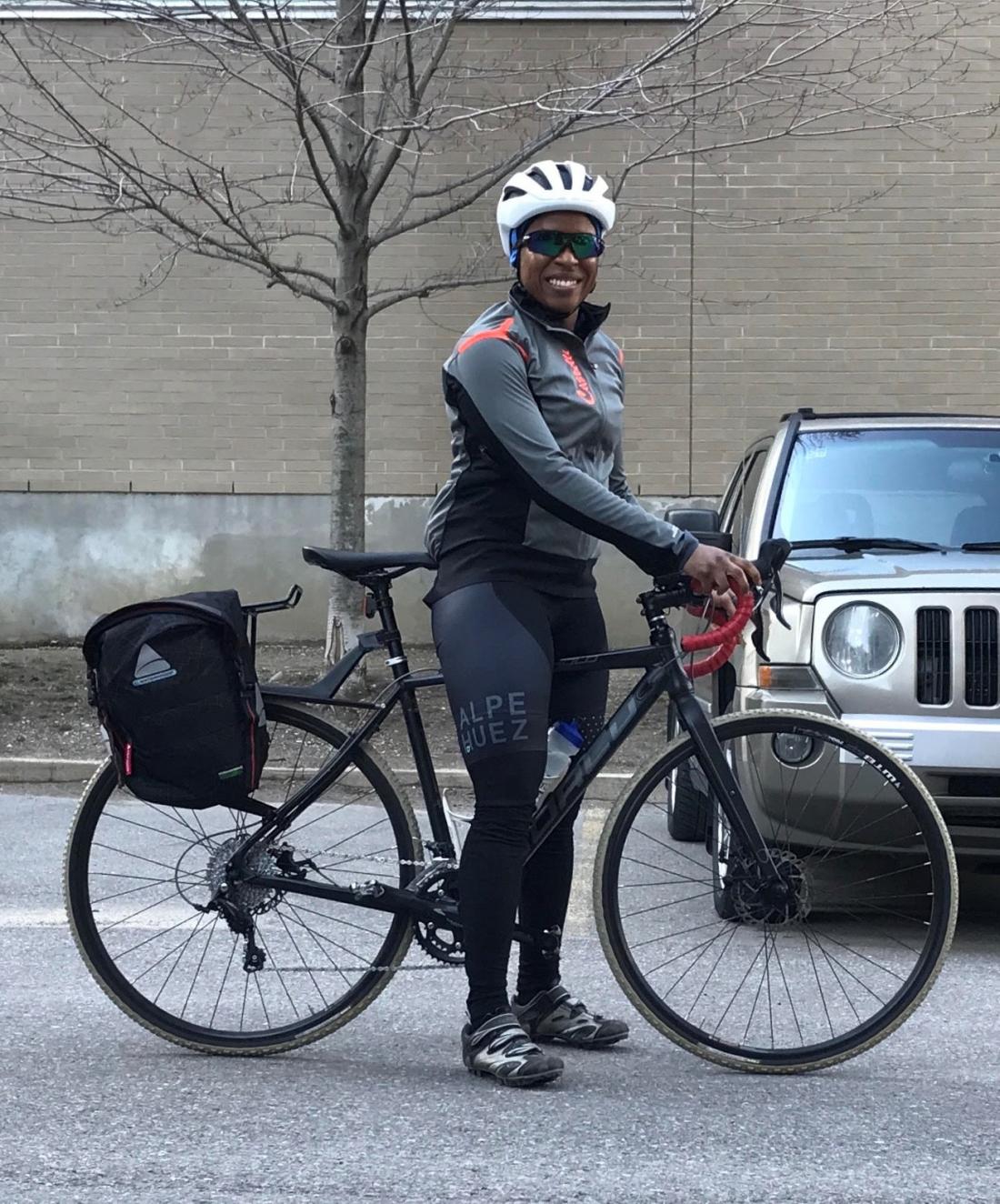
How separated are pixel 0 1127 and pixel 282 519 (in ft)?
32.5

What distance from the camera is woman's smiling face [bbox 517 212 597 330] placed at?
393 centimetres

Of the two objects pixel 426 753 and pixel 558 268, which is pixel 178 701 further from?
pixel 558 268

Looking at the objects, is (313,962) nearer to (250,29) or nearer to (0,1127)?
(0,1127)

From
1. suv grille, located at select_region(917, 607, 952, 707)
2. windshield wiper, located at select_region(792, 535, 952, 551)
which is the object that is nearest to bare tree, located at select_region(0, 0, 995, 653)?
windshield wiper, located at select_region(792, 535, 952, 551)

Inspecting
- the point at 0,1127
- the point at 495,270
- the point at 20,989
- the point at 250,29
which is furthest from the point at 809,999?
the point at 495,270

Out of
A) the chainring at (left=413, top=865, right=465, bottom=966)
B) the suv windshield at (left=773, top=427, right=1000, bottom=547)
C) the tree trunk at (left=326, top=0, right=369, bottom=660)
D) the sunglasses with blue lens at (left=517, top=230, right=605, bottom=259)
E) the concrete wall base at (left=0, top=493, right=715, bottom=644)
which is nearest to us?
the sunglasses with blue lens at (left=517, top=230, right=605, bottom=259)

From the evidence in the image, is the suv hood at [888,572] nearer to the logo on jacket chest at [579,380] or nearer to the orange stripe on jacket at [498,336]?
the logo on jacket chest at [579,380]

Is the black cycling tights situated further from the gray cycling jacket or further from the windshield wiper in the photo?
the windshield wiper

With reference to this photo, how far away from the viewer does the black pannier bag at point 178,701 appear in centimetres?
396

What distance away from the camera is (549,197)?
3.90 meters

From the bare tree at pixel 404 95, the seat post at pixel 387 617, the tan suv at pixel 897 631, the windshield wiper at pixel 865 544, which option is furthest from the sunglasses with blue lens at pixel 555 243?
the bare tree at pixel 404 95

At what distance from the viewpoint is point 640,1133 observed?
11.8 feet

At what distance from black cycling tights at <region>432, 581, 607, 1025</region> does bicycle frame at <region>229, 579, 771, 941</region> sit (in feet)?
0.37

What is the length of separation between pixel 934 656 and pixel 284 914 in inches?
92.6
